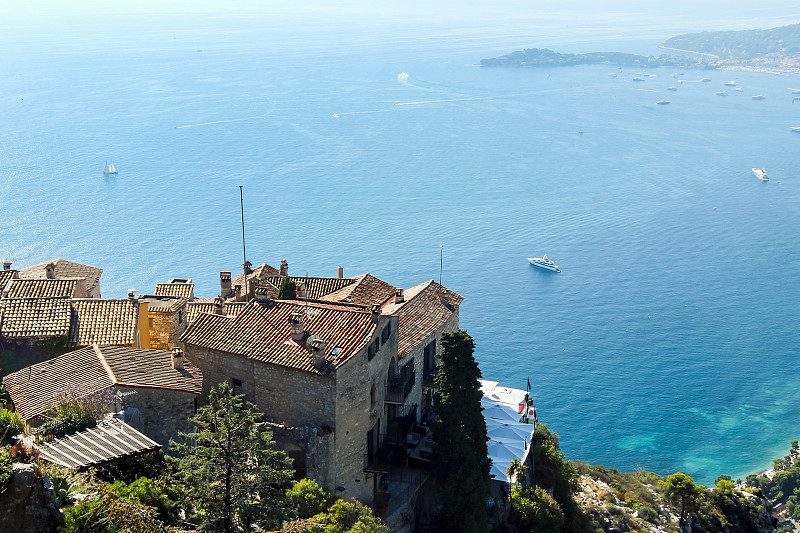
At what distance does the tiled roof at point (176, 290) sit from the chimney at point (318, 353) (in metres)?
15.3

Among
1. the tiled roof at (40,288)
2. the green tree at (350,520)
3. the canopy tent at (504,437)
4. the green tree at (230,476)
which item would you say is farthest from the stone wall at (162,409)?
the canopy tent at (504,437)

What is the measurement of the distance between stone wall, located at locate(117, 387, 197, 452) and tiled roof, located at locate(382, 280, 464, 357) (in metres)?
9.18

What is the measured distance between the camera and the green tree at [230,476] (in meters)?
18.4

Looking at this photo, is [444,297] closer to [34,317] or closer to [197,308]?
[197,308]

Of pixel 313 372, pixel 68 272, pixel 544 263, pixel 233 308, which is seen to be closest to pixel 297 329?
pixel 313 372

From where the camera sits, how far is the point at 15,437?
20.1 m

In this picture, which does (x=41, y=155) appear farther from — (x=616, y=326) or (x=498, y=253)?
(x=616, y=326)

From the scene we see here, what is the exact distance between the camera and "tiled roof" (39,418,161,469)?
19.3 meters

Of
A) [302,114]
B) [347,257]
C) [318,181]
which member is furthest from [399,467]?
[302,114]

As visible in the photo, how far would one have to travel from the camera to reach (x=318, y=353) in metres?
27.0

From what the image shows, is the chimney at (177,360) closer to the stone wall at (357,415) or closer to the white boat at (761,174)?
the stone wall at (357,415)

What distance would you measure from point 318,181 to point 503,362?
68813mm

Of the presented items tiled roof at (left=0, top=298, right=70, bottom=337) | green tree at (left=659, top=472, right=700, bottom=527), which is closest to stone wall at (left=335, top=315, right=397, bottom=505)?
tiled roof at (left=0, top=298, right=70, bottom=337)

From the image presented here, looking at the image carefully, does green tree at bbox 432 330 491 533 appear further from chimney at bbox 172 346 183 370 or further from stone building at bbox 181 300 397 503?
chimney at bbox 172 346 183 370
